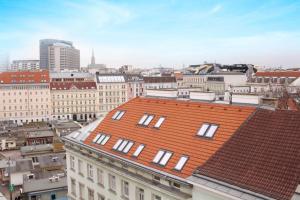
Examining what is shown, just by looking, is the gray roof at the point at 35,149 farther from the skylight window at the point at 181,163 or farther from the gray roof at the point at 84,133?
the skylight window at the point at 181,163

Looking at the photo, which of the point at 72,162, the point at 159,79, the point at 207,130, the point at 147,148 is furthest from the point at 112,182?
the point at 159,79

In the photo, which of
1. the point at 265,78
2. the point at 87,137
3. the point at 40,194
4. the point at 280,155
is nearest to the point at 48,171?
the point at 40,194

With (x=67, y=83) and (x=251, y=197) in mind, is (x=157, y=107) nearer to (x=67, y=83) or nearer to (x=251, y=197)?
(x=251, y=197)

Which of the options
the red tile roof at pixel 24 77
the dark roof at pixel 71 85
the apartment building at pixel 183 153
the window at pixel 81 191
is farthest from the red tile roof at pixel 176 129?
the dark roof at pixel 71 85

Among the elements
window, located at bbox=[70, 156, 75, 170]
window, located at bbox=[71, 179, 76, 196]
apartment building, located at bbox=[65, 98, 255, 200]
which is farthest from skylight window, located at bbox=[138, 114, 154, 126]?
window, located at bbox=[71, 179, 76, 196]

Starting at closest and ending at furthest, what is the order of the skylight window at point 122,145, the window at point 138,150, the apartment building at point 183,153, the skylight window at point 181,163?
the apartment building at point 183,153 → the skylight window at point 181,163 → the window at point 138,150 → the skylight window at point 122,145
